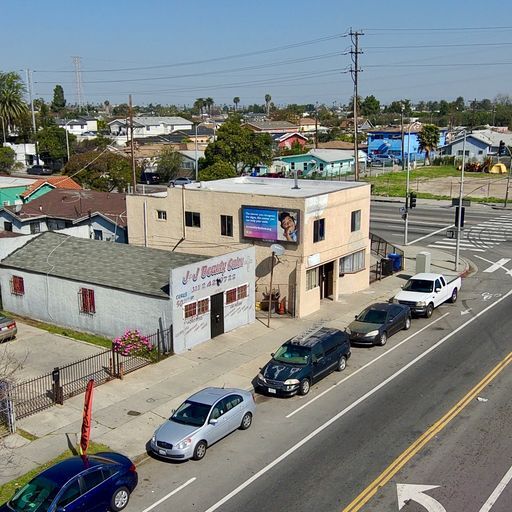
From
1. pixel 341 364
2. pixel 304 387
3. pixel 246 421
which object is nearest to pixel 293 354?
pixel 304 387

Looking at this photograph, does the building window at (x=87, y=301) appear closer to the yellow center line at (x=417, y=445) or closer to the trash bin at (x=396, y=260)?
the yellow center line at (x=417, y=445)

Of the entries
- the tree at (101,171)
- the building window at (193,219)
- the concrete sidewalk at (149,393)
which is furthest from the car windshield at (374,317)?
the tree at (101,171)

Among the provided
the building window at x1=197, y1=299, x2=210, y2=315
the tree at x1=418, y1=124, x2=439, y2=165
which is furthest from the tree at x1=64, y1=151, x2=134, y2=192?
the tree at x1=418, y1=124, x2=439, y2=165

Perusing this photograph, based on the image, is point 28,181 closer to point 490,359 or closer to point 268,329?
point 268,329

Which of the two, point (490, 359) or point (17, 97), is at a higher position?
point (17, 97)

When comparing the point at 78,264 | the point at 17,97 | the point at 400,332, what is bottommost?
the point at 400,332

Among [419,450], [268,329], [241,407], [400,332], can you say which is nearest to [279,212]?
[268,329]

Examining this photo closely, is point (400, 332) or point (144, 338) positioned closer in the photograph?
point (144, 338)
